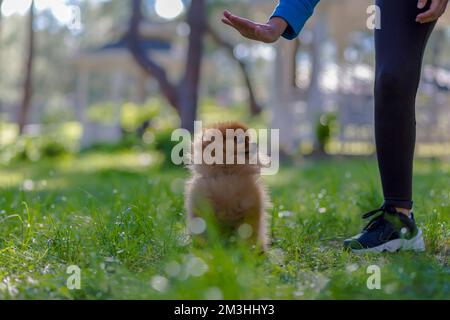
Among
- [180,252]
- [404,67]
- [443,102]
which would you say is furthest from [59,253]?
[443,102]

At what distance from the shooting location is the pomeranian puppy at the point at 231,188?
2553 mm

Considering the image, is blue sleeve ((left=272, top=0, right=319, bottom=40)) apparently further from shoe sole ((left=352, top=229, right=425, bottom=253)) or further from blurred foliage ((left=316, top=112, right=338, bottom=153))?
blurred foliage ((left=316, top=112, right=338, bottom=153))

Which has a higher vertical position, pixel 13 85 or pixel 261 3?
pixel 13 85

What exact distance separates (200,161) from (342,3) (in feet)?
29.3

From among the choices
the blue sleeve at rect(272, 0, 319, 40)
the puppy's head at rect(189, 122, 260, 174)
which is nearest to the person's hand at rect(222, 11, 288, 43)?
the blue sleeve at rect(272, 0, 319, 40)

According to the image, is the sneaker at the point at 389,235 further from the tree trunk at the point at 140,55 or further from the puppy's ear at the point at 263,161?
the tree trunk at the point at 140,55

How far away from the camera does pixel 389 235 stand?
274cm

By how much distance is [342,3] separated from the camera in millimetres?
10836

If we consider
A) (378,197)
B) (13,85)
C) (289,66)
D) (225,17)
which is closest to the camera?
(225,17)

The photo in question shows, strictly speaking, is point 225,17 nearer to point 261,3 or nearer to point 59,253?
point 59,253

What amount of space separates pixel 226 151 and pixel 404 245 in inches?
35.0

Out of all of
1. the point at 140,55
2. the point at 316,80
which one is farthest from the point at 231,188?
the point at 140,55

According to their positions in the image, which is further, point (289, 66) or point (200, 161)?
point (289, 66)

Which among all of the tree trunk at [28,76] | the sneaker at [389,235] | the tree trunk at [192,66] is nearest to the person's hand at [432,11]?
the sneaker at [389,235]
